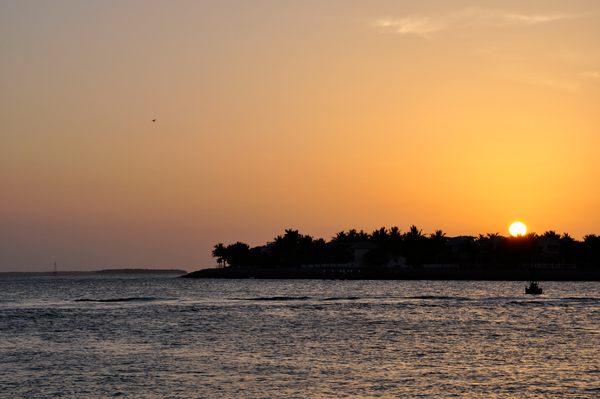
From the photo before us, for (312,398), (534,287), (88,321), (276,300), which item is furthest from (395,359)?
(534,287)

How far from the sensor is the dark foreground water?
90.0 feet

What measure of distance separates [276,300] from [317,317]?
28732 mm

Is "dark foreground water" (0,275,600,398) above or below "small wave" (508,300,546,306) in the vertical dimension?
above

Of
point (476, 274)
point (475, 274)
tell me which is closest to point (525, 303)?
point (475, 274)

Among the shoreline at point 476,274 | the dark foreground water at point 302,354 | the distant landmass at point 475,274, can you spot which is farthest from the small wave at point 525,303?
the distant landmass at point 475,274

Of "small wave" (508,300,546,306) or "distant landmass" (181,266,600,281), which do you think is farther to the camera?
"distant landmass" (181,266,600,281)

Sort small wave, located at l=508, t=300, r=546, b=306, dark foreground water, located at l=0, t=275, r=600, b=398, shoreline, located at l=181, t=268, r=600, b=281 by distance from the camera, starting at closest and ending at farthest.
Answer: dark foreground water, located at l=0, t=275, r=600, b=398, small wave, located at l=508, t=300, r=546, b=306, shoreline, located at l=181, t=268, r=600, b=281

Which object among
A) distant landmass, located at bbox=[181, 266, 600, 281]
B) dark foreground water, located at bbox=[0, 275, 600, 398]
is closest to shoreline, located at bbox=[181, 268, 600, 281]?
distant landmass, located at bbox=[181, 266, 600, 281]

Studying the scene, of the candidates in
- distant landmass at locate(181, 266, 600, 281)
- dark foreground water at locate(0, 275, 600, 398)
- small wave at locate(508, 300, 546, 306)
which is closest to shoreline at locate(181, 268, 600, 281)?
distant landmass at locate(181, 266, 600, 281)

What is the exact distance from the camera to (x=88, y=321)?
6088 centimetres

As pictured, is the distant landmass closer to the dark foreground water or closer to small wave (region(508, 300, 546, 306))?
small wave (region(508, 300, 546, 306))

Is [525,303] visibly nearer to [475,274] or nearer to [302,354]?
[302,354]

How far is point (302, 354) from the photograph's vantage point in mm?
37812

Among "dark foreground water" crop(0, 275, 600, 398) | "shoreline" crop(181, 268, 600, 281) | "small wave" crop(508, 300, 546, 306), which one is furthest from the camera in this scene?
"shoreline" crop(181, 268, 600, 281)
